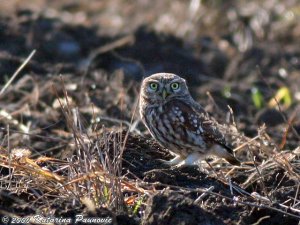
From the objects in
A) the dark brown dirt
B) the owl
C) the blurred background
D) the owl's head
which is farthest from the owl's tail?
the blurred background

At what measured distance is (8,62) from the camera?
10.8 m

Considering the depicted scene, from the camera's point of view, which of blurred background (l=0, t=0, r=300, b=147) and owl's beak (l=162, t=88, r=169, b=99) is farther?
blurred background (l=0, t=0, r=300, b=147)

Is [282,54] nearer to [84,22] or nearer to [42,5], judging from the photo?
[84,22]

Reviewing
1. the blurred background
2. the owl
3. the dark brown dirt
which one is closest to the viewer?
the dark brown dirt

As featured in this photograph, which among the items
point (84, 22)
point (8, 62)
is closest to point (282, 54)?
point (84, 22)

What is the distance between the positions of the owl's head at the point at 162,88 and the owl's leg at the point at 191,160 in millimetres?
577

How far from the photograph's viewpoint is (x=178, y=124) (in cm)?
776

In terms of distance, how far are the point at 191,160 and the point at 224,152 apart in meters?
0.38

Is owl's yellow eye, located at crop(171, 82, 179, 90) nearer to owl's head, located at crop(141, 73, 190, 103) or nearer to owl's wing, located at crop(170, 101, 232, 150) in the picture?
owl's head, located at crop(141, 73, 190, 103)

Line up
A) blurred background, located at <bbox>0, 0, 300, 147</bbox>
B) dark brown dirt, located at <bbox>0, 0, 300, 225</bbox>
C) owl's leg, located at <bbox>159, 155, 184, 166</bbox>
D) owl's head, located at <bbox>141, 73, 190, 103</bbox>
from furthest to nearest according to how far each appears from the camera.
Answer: blurred background, located at <bbox>0, 0, 300, 147</bbox> < owl's head, located at <bbox>141, 73, 190, 103</bbox> < owl's leg, located at <bbox>159, 155, 184, 166</bbox> < dark brown dirt, located at <bbox>0, 0, 300, 225</bbox>

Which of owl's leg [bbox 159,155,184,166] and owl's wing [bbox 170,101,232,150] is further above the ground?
owl's wing [bbox 170,101,232,150]

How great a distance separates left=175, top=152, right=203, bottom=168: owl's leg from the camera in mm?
7442

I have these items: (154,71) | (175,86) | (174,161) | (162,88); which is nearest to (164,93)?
(162,88)

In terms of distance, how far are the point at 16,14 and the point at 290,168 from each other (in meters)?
6.77
